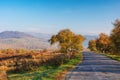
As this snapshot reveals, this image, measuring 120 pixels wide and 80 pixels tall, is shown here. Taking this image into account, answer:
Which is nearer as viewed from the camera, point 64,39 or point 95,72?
point 95,72

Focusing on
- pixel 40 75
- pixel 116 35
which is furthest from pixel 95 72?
pixel 116 35

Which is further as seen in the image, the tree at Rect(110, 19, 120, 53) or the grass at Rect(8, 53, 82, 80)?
the tree at Rect(110, 19, 120, 53)

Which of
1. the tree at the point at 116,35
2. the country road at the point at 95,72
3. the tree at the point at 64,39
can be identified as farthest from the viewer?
the tree at the point at 64,39

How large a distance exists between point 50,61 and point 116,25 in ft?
90.9

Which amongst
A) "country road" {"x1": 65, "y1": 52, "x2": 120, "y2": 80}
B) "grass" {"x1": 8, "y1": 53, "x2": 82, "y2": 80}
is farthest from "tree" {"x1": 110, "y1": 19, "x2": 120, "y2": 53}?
"grass" {"x1": 8, "y1": 53, "x2": 82, "y2": 80}

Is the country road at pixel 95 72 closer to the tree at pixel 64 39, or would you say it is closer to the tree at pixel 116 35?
the tree at pixel 116 35

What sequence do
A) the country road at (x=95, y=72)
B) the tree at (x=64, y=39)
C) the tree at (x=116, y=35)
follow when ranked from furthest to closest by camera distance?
the tree at (x=64, y=39) → the tree at (x=116, y=35) → the country road at (x=95, y=72)

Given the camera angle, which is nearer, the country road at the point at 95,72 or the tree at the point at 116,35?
the country road at the point at 95,72

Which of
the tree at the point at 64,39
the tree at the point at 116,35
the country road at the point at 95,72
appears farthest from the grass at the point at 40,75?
the tree at the point at 64,39

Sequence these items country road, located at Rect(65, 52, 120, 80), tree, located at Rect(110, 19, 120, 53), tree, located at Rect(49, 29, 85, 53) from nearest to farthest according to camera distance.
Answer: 1. country road, located at Rect(65, 52, 120, 80)
2. tree, located at Rect(110, 19, 120, 53)
3. tree, located at Rect(49, 29, 85, 53)

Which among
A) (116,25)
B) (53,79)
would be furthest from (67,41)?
(53,79)

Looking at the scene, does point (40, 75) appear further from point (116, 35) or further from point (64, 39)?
point (64, 39)

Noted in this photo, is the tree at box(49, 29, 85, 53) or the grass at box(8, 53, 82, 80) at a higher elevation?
the tree at box(49, 29, 85, 53)

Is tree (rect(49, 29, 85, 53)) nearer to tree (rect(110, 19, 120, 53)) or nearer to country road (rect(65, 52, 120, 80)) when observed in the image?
tree (rect(110, 19, 120, 53))
